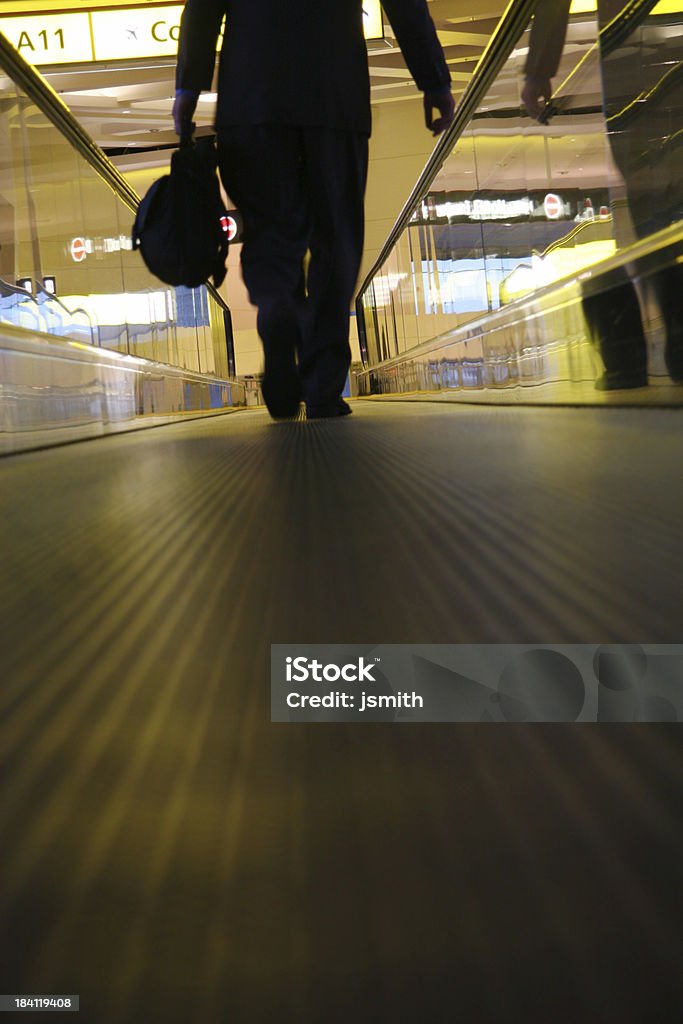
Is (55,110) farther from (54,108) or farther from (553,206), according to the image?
(553,206)

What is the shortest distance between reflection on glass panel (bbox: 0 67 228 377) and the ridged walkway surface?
5.73ft

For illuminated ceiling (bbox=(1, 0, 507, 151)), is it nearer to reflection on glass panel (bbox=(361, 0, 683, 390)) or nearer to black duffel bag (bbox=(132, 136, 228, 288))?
black duffel bag (bbox=(132, 136, 228, 288))

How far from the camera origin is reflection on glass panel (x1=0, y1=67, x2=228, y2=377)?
97.7 inches

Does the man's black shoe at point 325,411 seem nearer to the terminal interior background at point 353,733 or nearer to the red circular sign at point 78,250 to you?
the red circular sign at point 78,250

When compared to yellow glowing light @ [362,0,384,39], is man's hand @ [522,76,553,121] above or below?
below

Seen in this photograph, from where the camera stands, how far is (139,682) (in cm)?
49

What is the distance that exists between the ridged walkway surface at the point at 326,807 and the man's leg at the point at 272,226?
2.37 m

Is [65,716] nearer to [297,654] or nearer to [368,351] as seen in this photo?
[297,654]

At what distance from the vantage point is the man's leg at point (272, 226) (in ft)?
9.74

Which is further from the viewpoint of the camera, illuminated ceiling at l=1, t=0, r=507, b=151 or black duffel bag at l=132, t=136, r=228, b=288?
illuminated ceiling at l=1, t=0, r=507, b=151

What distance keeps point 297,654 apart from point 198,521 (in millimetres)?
526

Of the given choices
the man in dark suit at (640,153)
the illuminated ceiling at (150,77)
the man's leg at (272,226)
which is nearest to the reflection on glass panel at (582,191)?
the man in dark suit at (640,153)

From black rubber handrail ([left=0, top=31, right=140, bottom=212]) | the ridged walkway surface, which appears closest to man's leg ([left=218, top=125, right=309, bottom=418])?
black rubber handrail ([left=0, top=31, right=140, bottom=212])

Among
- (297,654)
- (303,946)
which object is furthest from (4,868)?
(297,654)
